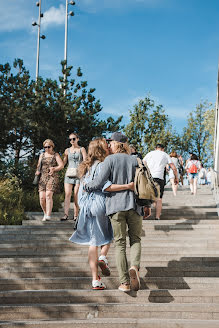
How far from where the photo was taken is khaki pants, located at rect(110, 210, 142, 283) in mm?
4855

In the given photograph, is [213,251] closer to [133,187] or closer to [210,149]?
[133,187]

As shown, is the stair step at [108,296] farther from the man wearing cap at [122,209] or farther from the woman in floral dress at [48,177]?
the woman in floral dress at [48,177]

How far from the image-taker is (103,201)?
5285 millimetres

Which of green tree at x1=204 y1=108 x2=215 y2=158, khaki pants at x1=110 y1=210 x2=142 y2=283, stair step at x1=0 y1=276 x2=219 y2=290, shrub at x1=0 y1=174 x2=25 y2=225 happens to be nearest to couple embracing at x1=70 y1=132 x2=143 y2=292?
khaki pants at x1=110 y1=210 x2=142 y2=283

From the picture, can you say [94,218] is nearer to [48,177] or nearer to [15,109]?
[48,177]

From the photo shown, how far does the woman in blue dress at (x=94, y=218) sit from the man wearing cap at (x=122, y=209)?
0.10 metres

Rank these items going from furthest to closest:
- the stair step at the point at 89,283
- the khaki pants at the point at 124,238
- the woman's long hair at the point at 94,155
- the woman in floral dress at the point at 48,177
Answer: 1. the woman in floral dress at the point at 48,177
2. the woman's long hair at the point at 94,155
3. the stair step at the point at 89,283
4. the khaki pants at the point at 124,238

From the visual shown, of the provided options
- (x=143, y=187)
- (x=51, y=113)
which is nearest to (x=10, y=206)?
(x=143, y=187)

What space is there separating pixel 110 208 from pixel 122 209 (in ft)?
0.57

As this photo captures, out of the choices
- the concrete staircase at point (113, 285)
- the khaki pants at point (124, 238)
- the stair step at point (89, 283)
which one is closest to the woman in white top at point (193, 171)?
the concrete staircase at point (113, 285)

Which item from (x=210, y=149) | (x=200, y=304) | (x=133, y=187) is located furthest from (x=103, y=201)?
(x=210, y=149)

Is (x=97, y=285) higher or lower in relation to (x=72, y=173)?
lower

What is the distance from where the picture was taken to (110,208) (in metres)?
5.03

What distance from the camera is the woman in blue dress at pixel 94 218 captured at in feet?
16.7
